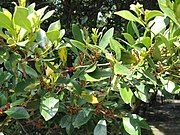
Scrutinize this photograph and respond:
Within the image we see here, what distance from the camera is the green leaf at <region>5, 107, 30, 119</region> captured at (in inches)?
42.6

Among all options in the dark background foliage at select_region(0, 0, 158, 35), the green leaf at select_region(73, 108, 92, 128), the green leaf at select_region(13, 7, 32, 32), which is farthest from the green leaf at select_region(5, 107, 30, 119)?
the dark background foliage at select_region(0, 0, 158, 35)

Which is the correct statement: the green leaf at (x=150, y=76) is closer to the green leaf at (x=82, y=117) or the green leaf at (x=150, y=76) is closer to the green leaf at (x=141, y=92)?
the green leaf at (x=141, y=92)

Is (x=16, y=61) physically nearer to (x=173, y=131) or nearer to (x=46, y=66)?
(x=46, y=66)

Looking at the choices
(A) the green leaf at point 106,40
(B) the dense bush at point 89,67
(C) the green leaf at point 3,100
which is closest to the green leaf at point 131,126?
(B) the dense bush at point 89,67

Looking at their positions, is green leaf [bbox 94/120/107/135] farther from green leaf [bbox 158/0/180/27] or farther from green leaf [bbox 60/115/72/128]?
green leaf [bbox 158/0/180/27]

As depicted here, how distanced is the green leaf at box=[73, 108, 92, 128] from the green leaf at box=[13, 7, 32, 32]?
33 centimetres

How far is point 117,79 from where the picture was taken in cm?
104

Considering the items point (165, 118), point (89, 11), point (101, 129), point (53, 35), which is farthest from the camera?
point (165, 118)

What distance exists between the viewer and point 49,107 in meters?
1.05

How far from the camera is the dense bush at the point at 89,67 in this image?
1.01 meters

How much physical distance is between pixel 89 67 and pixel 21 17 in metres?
0.25

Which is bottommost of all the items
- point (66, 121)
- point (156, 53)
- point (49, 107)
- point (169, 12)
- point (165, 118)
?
point (165, 118)

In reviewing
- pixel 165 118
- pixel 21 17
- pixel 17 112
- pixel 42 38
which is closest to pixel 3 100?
pixel 17 112

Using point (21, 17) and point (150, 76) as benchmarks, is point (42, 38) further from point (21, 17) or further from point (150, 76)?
point (150, 76)
